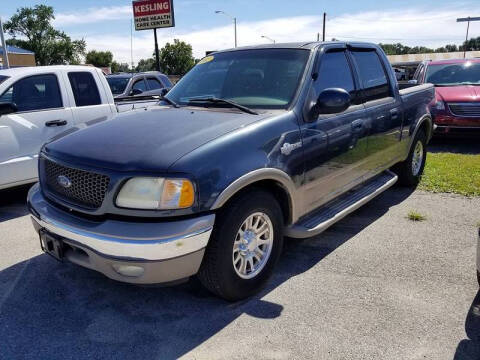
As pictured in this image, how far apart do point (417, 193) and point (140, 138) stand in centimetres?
426

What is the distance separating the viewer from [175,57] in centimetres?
6975

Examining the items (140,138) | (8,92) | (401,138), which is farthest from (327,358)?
(8,92)

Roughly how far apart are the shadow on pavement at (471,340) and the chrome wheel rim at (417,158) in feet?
10.2

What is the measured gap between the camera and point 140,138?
2986mm

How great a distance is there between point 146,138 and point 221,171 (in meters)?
0.62

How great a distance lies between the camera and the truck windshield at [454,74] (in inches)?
371

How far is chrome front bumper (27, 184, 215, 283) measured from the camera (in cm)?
255

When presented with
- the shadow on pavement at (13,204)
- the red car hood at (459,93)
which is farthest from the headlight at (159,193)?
the red car hood at (459,93)

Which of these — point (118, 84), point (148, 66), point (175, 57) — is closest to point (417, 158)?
point (118, 84)

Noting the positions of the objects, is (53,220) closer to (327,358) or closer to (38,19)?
(327,358)

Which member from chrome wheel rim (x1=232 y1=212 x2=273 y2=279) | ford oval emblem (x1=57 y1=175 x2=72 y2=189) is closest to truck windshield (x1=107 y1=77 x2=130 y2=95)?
ford oval emblem (x1=57 y1=175 x2=72 y2=189)

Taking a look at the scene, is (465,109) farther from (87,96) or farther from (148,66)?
(148,66)

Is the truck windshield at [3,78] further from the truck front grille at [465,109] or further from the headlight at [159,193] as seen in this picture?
the truck front grille at [465,109]

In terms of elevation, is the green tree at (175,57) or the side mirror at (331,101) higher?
the green tree at (175,57)
